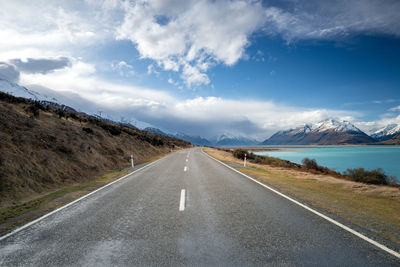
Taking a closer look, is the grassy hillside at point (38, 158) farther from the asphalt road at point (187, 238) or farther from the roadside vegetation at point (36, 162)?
the asphalt road at point (187, 238)

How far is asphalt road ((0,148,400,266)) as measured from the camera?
10.3ft

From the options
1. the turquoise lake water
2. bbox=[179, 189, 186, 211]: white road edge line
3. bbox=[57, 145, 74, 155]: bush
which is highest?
bbox=[57, 145, 74, 155]: bush

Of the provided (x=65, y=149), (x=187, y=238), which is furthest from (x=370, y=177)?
(x=65, y=149)

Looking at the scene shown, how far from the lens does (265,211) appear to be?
5516 millimetres

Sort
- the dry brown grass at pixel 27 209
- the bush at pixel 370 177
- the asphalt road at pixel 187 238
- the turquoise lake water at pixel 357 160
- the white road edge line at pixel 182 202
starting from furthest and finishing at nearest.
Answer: the turquoise lake water at pixel 357 160 < the bush at pixel 370 177 < the white road edge line at pixel 182 202 < the dry brown grass at pixel 27 209 < the asphalt road at pixel 187 238

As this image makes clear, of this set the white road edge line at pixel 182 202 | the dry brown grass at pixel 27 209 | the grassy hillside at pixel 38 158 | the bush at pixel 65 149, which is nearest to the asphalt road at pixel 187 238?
the white road edge line at pixel 182 202

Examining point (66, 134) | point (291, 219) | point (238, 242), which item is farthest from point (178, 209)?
point (66, 134)

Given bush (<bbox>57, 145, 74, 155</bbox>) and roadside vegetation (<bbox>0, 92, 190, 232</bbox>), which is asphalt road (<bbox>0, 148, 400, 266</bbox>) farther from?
bush (<bbox>57, 145, 74, 155</bbox>)

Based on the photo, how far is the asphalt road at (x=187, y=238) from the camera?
3.15 m

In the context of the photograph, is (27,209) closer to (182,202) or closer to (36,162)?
(182,202)

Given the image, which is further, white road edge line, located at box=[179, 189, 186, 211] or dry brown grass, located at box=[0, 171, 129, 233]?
white road edge line, located at box=[179, 189, 186, 211]

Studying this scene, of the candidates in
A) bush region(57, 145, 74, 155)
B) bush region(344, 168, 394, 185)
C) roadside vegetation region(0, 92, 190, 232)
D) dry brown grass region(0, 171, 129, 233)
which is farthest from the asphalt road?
bush region(344, 168, 394, 185)

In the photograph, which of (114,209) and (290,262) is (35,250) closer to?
(114,209)

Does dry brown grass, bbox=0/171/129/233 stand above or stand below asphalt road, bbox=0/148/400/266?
below
